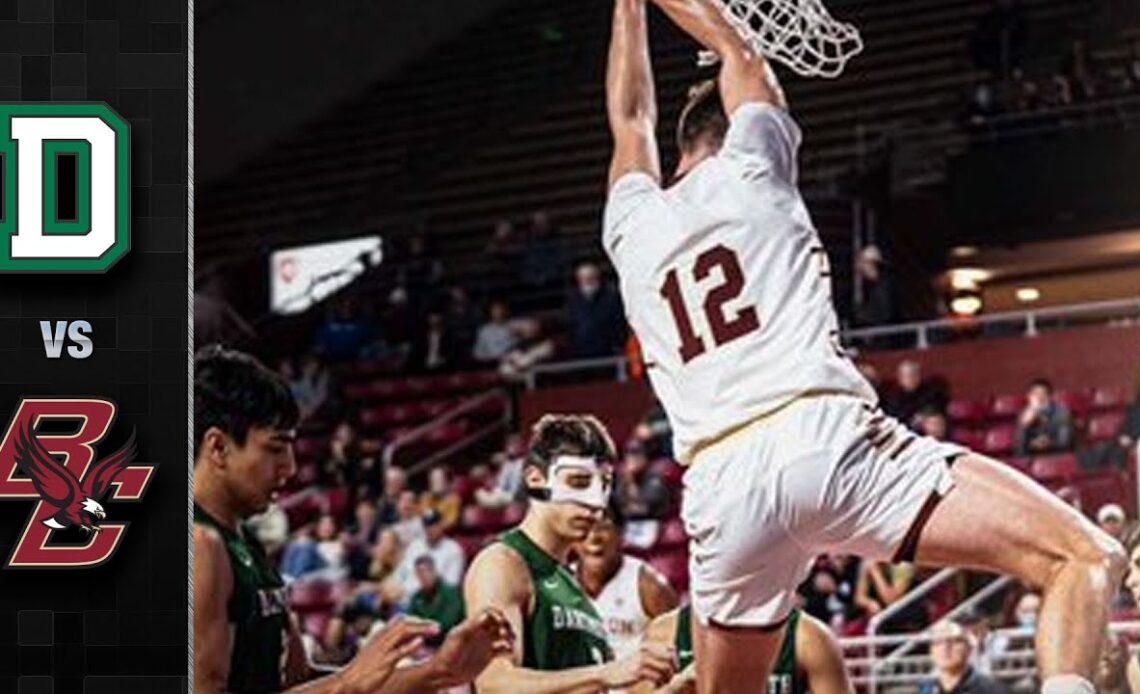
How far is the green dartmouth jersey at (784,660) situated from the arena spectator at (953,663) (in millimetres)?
1183

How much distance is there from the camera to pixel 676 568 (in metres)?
6.75

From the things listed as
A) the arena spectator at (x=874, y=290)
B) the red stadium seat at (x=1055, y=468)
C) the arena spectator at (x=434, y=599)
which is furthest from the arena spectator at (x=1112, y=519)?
the arena spectator at (x=434, y=599)

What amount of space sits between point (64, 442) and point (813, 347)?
1.53 metres

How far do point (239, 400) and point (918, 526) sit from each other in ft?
4.20

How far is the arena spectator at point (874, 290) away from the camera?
7145mm

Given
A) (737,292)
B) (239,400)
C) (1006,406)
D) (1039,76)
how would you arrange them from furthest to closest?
(1039,76) → (1006,406) → (737,292) → (239,400)

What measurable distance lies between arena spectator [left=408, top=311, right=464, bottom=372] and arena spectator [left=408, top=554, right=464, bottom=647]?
2.33ft

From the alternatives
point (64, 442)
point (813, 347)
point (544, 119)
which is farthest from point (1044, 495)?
point (544, 119)

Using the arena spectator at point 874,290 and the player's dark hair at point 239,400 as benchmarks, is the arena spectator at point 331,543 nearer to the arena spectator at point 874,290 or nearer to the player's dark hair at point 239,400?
the arena spectator at point 874,290

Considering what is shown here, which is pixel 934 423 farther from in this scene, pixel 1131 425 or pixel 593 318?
pixel 593 318

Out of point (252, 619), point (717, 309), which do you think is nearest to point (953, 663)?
point (717, 309)

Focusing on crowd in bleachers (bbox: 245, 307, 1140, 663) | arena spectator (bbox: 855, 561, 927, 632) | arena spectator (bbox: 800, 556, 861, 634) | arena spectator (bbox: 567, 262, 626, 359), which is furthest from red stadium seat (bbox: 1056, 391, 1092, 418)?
arena spectator (bbox: 567, 262, 626, 359)

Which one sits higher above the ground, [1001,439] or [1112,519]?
[1001,439]

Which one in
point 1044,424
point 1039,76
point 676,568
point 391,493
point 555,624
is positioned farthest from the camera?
point 391,493
